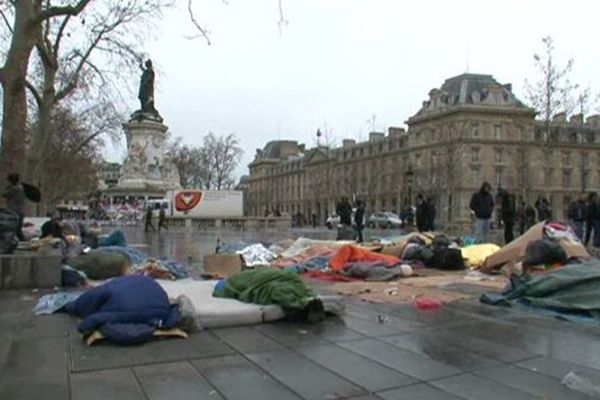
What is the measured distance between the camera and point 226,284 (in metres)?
7.92

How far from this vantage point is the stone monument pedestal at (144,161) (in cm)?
4775

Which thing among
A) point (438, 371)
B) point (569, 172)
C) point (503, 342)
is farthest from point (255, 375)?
point (569, 172)

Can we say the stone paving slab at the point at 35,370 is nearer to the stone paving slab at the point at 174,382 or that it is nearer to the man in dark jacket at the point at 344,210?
the stone paving slab at the point at 174,382

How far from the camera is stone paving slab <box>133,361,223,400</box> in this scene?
4.21 m

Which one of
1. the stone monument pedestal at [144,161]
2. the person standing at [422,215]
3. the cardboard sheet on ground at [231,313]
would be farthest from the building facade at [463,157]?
the cardboard sheet on ground at [231,313]

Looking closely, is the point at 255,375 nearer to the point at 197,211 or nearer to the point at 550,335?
the point at 550,335

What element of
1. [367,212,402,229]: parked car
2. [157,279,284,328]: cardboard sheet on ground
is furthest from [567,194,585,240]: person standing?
[367,212,402,229]: parked car

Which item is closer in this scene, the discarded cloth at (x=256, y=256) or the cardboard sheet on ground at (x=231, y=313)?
the cardboard sheet on ground at (x=231, y=313)

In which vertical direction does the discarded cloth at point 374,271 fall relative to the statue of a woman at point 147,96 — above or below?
below

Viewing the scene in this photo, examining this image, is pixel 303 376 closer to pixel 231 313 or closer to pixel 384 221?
pixel 231 313

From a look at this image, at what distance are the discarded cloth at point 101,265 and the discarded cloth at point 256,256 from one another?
2.95 m

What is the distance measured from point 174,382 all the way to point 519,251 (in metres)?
9.19

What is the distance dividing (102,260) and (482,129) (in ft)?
268

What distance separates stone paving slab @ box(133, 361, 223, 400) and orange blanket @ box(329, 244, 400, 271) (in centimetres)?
747
